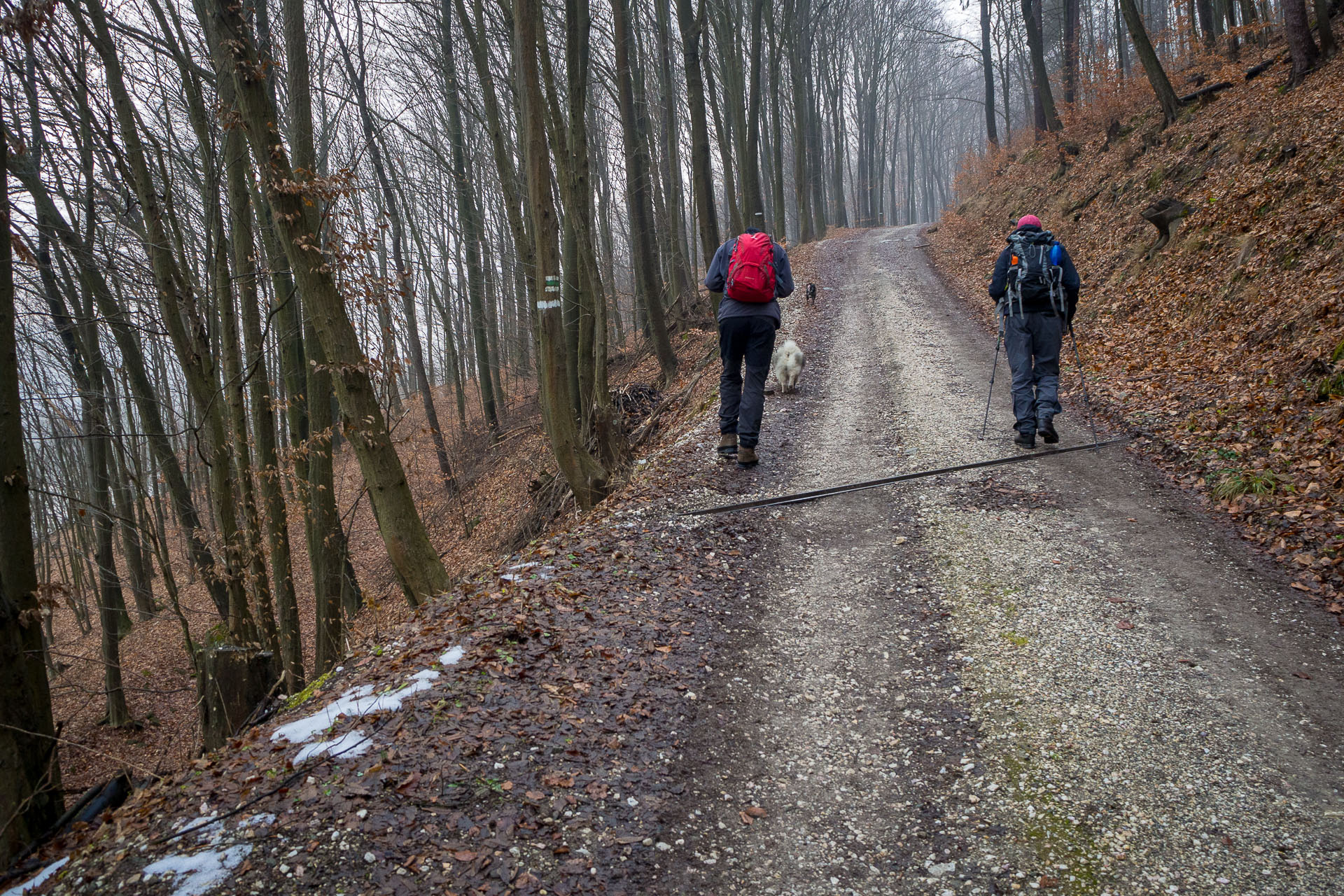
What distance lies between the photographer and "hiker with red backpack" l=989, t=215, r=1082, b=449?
26.2 ft

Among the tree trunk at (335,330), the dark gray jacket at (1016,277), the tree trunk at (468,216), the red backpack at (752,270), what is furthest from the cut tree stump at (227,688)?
the tree trunk at (468,216)

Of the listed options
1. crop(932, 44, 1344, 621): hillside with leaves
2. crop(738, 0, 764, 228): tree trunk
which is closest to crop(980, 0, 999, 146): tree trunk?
crop(932, 44, 1344, 621): hillside with leaves

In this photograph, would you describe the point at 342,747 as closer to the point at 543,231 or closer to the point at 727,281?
the point at 727,281

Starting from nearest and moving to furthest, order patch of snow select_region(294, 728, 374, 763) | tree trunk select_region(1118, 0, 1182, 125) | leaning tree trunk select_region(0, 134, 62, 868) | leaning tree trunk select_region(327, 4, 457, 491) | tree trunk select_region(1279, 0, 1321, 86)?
patch of snow select_region(294, 728, 374, 763) < leaning tree trunk select_region(0, 134, 62, 868) < tree trunk select_region(1279, 0, 1321, 86) < leaning tree trunk select_region(327, 4, 457, 491) < tree trunk select_region(1118, 0, 1182, 125)

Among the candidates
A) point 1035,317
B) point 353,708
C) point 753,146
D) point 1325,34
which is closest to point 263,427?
point 353,708

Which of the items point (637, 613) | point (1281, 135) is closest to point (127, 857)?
point (637, 613)

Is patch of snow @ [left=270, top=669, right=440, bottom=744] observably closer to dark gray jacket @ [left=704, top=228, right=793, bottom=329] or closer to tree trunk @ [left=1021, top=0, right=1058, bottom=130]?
dark gray jacket @ [left=704, top=228, right=793, bottom=329]

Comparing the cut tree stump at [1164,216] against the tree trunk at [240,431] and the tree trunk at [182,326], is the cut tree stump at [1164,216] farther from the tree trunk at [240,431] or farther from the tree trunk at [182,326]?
the tree trunk at [182,326]

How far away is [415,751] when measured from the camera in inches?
145

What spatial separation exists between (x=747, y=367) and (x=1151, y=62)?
1431 cm

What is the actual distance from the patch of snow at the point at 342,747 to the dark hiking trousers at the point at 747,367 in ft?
17.1

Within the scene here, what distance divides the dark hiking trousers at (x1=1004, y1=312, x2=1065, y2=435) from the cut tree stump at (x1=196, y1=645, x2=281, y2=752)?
8.25 metres

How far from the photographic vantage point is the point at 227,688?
7121mm

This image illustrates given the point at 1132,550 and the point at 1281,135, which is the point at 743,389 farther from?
the point at 1281,135
